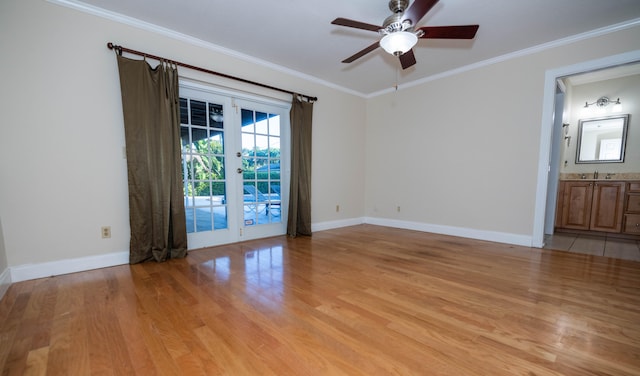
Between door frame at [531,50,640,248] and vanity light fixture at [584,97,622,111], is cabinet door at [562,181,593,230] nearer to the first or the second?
vanity light fixture at [584,97,622,111]

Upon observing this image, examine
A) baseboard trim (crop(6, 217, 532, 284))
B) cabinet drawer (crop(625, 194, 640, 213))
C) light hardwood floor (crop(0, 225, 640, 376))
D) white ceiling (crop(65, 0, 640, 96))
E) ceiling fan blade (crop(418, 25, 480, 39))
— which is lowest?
light hardwood floor (crop(0, 225, 640, 376))

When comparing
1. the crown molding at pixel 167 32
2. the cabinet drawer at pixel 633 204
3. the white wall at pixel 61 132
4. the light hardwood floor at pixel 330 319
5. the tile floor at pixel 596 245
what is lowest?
the tile floor at pixel 596 245

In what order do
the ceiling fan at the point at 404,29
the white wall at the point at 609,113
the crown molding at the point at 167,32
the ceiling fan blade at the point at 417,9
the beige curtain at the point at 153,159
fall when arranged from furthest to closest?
the white wall at the point at 609,113, the beige curtain at the point at 153,159, the crown molding at the point at 167,32, the ceiling fan at the point at 404,29, the ceiling fan blade at the point at 417,9

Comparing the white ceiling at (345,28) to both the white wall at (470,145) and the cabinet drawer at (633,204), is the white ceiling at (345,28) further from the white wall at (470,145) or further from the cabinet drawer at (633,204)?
Result: the cabinet drawer at (633,204)

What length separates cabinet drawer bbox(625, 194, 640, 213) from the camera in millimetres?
3729

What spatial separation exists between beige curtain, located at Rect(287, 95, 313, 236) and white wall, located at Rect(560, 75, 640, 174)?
4.60m

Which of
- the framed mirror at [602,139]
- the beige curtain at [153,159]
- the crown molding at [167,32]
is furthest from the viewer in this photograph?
the framed mirror at [602,139]

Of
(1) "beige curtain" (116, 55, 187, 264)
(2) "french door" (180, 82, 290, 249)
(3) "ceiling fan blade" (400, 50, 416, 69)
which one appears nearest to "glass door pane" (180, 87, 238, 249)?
(2) "french door" (180, 82, 290, 249)

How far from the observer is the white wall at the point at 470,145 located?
322cm

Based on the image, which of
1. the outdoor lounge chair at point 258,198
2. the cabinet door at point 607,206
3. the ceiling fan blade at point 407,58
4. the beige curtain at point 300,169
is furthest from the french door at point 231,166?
the cabinet door at point 607,206

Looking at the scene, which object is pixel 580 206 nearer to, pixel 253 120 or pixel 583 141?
pixel 583 141

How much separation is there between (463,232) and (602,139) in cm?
302

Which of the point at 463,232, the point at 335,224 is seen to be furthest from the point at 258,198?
the point at 463,232

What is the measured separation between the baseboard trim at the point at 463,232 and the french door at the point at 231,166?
6.71ft
